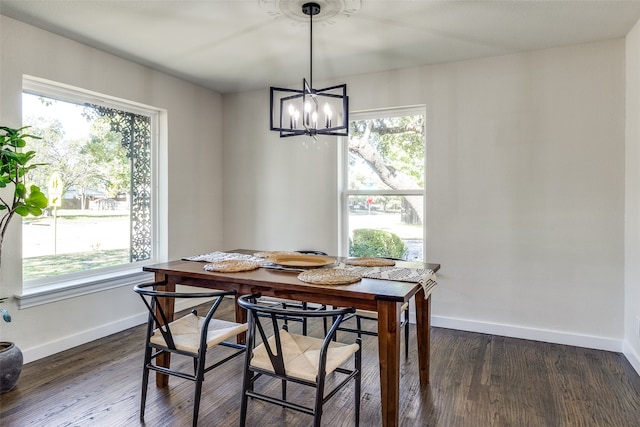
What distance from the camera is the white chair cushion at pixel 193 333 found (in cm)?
203

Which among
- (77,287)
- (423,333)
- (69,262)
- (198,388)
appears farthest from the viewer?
(69,262)

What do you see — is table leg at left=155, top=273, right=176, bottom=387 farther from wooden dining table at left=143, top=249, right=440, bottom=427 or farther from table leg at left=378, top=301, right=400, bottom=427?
table leg at left=378, top=301, right=400, bottom=427

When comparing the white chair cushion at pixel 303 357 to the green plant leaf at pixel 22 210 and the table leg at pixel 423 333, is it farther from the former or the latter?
the green plant leaf at pixel 22 210

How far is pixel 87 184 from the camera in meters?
3.33

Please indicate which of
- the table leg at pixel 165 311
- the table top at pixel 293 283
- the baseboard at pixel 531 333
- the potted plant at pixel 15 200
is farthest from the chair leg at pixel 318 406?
the baseboard at pixel 531 333

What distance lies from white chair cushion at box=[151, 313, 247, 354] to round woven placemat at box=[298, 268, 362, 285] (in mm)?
491

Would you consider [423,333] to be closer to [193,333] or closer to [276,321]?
[276,321]

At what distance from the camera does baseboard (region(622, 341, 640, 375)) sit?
8.77 ft

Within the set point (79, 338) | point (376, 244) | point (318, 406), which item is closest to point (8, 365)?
point (79, 338)

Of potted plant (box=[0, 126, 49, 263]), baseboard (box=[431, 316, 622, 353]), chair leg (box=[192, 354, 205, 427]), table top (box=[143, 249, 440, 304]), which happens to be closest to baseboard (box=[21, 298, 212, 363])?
potted plant (box=[0, 126, 49, 263])

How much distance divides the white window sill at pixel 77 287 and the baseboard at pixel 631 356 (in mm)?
3943

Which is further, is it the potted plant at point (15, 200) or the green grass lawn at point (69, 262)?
the green grass lawn at point (69, 262)

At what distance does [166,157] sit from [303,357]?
9.17 ft

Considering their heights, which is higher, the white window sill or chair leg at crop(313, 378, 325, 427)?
the white window sill
